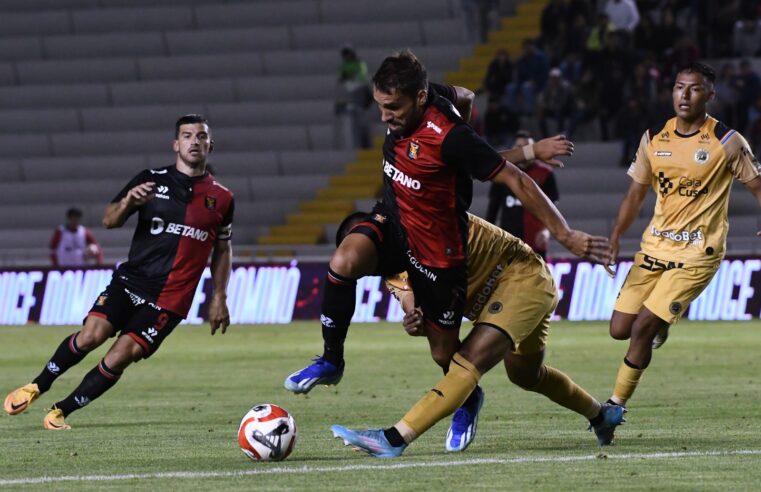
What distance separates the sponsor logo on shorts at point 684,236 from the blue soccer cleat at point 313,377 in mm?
2811

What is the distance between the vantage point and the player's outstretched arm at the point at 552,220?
279 inches

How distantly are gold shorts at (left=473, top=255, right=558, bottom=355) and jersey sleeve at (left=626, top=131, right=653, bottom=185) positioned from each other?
1.92m

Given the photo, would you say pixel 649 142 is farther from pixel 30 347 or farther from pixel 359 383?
pixel 30 347

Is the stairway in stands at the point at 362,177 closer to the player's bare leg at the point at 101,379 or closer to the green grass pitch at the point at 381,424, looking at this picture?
the green grass pitch at the point at 381,424

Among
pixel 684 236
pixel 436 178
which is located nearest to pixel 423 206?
pixel 436 178

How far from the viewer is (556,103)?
2641 cm

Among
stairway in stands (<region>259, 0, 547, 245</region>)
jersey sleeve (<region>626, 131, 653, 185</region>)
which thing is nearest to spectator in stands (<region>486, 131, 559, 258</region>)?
jersey sleeve (<region>626, 131, 653, 185</region>)

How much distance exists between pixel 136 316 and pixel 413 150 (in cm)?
322

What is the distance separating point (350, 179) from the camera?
28.4 metres

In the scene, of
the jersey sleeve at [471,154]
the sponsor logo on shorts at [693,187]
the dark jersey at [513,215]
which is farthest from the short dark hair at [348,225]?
the dark jersey at [513,215]

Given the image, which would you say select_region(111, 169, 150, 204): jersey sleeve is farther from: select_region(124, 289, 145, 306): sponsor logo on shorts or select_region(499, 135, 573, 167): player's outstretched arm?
select_region(499, 135, 573, 167): player's outstretched arm

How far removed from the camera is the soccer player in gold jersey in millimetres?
7723

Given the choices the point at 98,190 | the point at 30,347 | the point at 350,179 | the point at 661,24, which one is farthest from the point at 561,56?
the point at 30,347

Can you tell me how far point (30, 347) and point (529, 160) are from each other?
1208 cm
